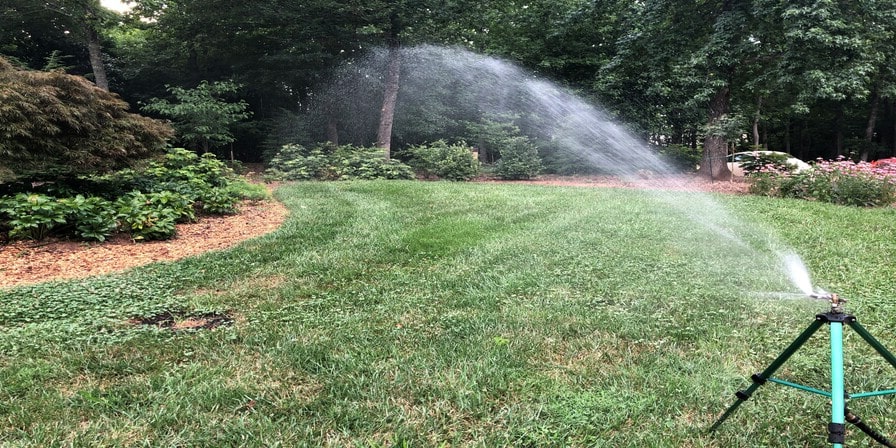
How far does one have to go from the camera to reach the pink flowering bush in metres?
8.27

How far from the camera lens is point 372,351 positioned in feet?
8.80

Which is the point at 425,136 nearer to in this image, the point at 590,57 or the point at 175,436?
the point at 590,57

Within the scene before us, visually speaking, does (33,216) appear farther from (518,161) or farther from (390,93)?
(390,93)

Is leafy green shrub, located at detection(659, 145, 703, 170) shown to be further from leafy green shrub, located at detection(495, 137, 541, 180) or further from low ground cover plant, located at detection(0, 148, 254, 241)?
low ground cover plant, located at detection(0, 148, 254, 241)

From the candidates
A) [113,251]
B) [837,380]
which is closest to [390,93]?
[113,251]

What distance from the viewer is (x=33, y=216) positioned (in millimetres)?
5082

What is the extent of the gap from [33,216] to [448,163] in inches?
428

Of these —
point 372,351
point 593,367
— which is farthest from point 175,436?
point 593,367

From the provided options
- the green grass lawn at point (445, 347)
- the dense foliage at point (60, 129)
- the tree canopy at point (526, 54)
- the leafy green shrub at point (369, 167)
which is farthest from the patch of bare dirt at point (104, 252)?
the tree canopy at point (526, 54)

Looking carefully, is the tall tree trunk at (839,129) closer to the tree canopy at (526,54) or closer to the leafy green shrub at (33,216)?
the tree canopy at (526,54)

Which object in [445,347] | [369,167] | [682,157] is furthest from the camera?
[682,157]

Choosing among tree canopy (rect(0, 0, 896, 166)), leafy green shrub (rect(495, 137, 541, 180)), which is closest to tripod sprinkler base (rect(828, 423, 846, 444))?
tree canopy (rect(0, 0, 896, 166))

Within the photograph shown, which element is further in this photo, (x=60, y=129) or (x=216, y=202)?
(x=216, y=202)

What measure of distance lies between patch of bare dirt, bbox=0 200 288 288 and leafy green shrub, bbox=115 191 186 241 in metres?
0.12
